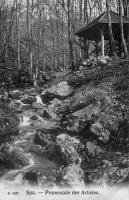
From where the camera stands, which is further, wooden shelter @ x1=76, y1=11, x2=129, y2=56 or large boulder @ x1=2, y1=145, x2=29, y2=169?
wooden shelter @ x1=76, y1=11, x2=129, y2=56

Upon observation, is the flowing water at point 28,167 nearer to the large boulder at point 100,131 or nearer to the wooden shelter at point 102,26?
the large boulder at point 100,131

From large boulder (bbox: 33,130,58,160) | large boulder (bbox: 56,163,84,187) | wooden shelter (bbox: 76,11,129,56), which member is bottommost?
large boulder (bbox: 56,163,84,187)

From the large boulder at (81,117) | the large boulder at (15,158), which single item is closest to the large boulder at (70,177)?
the large boulder at (15,158)

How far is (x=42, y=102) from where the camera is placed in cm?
1666

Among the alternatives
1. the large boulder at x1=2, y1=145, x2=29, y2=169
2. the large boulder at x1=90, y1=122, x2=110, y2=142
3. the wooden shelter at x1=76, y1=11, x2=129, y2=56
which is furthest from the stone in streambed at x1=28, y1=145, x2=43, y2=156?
the wooden shelter at x1=76, y1=11, x2=129, y2=56

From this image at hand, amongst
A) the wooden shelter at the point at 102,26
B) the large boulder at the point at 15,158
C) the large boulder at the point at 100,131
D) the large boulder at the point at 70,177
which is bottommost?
the large boulder at the point at 70,177

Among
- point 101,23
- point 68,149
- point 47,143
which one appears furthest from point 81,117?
point 101,23

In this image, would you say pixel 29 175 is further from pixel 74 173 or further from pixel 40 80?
pixel 40 80

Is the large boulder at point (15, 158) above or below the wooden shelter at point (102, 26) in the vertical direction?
below

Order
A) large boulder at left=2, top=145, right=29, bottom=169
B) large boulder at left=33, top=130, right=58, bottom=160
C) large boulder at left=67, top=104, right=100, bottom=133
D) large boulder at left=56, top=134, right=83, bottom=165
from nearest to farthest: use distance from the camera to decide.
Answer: large boulder at left=56, top=134, right=83, bottom=165, large boulder at left=2, top=145, right=29, bottom=169, large boulder at left=33, top=130, right=58, bottom=160, large boulder at left=67, top=104, right=100, bottom=133

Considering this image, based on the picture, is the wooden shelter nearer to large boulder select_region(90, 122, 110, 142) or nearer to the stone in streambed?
large boulder select_region(90, 122, 110, 142)

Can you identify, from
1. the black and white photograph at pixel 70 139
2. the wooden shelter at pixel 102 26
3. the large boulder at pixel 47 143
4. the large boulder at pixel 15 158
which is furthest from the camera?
the wooden shelter at pixel 102 26

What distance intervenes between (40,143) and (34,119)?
2.74 m

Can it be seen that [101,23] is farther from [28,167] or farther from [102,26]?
[28,167]
